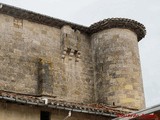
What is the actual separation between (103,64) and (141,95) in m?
2.42

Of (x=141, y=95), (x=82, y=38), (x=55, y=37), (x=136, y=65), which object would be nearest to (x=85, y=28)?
(x=82, y=38)

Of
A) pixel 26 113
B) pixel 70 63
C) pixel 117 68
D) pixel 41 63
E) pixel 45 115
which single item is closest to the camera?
pixel 26 113

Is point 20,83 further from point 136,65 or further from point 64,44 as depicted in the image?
point 136,65

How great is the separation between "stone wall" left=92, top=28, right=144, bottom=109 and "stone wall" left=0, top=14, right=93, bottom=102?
2.24 ft

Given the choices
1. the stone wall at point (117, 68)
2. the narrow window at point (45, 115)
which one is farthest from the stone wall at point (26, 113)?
the stone wall at point (117, 68)

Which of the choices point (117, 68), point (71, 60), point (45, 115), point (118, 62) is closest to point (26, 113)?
point (45, 115)

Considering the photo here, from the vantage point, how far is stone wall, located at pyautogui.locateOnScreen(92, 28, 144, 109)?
18.3m

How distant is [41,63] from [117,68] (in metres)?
3.75

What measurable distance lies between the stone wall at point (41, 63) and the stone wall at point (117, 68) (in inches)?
26.9

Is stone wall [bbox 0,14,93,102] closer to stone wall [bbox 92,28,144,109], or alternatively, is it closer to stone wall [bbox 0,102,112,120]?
stone wall [bbox 92,28,144,109]

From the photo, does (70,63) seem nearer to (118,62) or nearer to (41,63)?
(41,63)

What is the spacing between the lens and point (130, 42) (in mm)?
19688

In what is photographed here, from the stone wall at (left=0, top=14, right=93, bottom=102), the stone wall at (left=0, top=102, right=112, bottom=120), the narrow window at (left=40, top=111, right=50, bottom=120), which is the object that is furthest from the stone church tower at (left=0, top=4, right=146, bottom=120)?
the narrow window at (left=40, top=111, right=50, bottom=120)

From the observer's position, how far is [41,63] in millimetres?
17906
